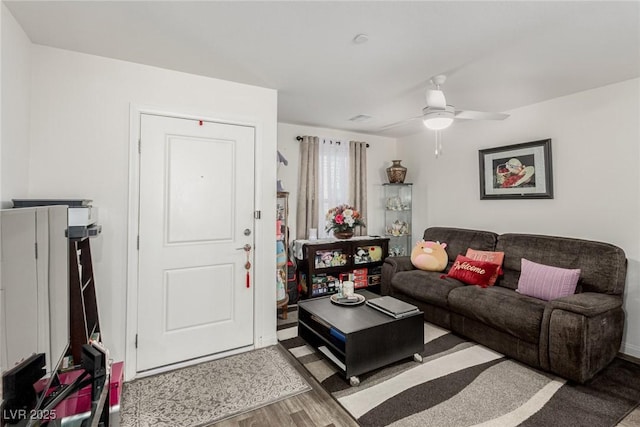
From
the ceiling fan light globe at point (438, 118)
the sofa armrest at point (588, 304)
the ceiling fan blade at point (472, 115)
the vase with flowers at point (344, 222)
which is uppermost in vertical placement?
the ceiling fan blade at point (472, 115)

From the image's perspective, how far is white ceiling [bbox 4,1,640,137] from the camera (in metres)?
1.68

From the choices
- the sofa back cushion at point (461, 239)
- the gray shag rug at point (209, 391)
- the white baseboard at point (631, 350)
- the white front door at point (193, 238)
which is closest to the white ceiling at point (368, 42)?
the white front door at point (193, 238)

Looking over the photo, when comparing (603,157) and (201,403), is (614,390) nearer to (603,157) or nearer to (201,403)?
(603,157)

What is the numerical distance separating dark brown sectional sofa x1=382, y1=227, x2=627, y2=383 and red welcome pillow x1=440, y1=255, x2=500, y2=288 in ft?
0.29

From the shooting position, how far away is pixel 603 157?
279 centimetres

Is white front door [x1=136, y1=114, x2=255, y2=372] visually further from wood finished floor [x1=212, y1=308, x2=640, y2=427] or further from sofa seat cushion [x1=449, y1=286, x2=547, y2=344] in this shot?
sofa seat cushion [x1=449, y1=286, x2=547, y2=344]

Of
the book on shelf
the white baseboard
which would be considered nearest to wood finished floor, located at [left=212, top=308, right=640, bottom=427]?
the book on shelf

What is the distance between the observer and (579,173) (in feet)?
9.66

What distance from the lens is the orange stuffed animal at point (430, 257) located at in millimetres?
3551

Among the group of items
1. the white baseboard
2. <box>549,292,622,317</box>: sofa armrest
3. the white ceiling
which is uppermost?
the white ceiling

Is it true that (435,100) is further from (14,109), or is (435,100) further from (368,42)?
(14,109)

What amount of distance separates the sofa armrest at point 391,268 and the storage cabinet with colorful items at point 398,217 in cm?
89

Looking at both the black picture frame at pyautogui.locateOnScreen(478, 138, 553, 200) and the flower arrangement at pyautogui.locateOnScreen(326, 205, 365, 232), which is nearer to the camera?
the black picture frame at pyautogui.locateOnScreen(478, 138, 553, 200)

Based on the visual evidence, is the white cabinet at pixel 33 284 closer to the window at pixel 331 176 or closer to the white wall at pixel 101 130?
the white wall at pixel 101 130
